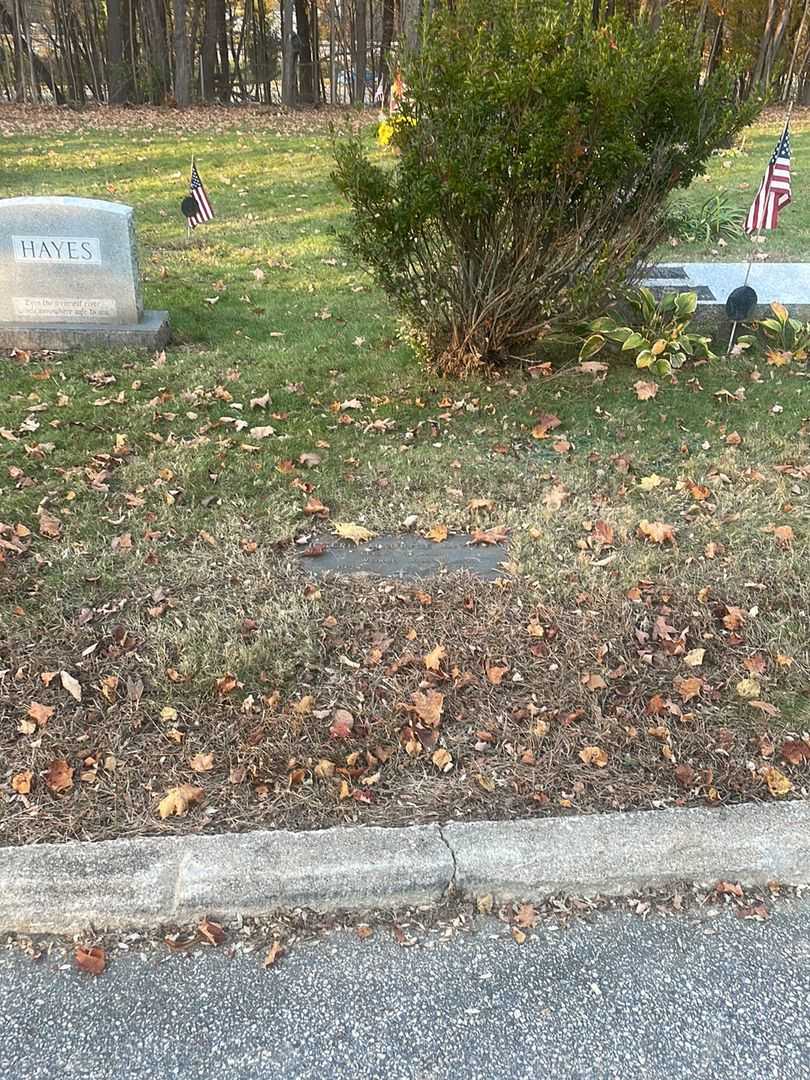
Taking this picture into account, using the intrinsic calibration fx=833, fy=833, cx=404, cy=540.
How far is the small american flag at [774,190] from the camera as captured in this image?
18.0ft

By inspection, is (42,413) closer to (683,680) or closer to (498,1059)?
(683,680)

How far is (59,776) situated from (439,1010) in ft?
4.51

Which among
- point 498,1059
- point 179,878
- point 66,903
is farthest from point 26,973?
point 498,1059

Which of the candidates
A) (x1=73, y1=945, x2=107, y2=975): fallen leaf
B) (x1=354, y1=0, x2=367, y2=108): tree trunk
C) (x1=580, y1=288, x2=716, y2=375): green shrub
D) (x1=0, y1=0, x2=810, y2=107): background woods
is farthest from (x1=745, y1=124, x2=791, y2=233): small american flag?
(x1=354, y1=0, x2=367, y2=108): tree trunk

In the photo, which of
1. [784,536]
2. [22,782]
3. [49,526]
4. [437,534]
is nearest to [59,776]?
[22,782]

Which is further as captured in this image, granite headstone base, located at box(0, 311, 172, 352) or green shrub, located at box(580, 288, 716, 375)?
granite headstone base, located at box(0, 311, 172, 352)

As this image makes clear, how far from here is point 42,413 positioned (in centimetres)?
512

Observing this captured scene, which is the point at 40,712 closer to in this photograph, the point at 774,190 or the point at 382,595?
the point at 382,595

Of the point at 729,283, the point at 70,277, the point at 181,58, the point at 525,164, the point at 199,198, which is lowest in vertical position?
the point at 729,283

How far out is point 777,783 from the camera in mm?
2674

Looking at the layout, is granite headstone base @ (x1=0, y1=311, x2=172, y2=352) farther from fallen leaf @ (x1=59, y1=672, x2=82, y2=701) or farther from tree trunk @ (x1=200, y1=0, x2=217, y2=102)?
tree trunk @ (x1=200, y1=0, x2=217, y2=102)

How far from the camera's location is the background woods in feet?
76.9

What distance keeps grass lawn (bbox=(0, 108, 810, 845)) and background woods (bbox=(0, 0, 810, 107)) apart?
20609 millimetres

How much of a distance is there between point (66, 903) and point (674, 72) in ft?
16.9
